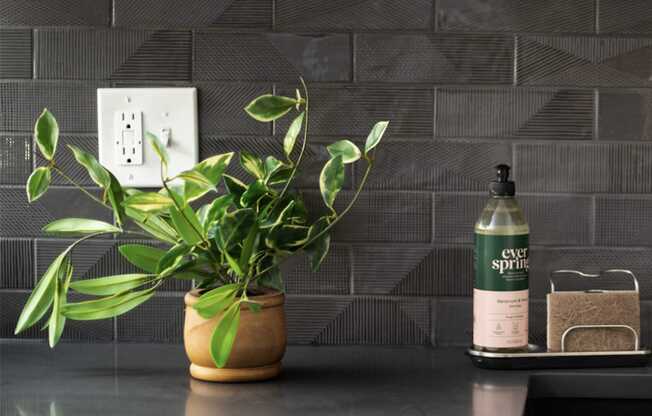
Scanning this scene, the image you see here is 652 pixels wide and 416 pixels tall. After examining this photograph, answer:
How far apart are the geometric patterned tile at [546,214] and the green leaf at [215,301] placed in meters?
0.42

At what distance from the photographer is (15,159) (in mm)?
1482

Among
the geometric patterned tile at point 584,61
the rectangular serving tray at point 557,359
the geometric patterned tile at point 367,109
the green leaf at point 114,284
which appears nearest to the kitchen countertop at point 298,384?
the rectangular serving tray at point 557,359

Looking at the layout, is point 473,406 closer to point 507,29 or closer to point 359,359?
point 359,359

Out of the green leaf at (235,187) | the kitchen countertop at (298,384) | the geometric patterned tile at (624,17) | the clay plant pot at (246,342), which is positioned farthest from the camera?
the geometric patterned tile at (624,17)

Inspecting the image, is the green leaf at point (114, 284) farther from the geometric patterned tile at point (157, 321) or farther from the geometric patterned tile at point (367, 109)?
the geometric patterned tile at point (367, 109)

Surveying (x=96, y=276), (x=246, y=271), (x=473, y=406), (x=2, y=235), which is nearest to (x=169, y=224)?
(x=246, y=271)

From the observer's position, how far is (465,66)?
143 cm

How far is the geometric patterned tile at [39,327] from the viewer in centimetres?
148

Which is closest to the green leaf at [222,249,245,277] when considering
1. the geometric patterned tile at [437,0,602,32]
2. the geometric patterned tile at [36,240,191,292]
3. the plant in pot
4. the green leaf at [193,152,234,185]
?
the plant in pot

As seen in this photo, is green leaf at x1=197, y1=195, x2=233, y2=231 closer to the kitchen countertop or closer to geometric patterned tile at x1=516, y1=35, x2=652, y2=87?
the kitchen countertop

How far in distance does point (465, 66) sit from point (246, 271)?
50 centimetres

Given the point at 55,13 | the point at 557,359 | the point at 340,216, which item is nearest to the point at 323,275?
the point at 340,216

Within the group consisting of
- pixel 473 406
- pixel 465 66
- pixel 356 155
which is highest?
pixel 465 66

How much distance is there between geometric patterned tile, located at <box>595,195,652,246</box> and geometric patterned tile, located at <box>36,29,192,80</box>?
695mm
